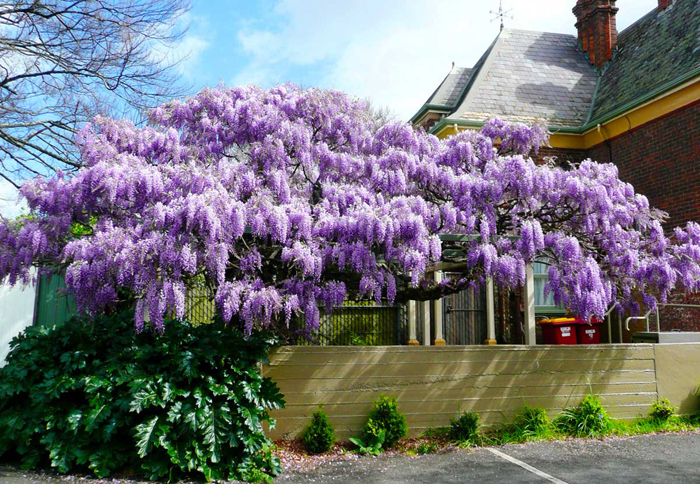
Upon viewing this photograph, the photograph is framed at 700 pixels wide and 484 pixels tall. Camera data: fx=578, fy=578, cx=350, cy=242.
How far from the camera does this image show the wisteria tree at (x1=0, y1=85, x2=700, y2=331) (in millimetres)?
5930

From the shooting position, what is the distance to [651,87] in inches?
473

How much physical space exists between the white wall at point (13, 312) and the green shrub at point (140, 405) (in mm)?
5561

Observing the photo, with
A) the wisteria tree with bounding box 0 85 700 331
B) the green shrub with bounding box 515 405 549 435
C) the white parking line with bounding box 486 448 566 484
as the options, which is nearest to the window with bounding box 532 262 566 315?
the wisteria tree with bounding box 0 85 700 331

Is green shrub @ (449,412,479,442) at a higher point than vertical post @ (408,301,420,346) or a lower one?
lower

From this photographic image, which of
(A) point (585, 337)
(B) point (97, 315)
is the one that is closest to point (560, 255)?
→ (A) point (585, 337)

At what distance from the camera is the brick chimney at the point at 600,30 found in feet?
51.5

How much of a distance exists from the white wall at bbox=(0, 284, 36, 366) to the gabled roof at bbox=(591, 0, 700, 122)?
41.5 ft

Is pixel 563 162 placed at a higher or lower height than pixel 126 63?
lower

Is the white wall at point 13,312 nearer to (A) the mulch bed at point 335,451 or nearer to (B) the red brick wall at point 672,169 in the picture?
(A) the mulch bed at point 335,451

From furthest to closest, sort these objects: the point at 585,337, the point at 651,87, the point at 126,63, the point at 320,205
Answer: the point at 126,63 → the point at 651,87 → the point at 585,337 → the point at 320,205

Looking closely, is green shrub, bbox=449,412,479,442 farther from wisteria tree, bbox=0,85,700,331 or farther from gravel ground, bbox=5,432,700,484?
wisteria tree, bbox=0,85,700,331

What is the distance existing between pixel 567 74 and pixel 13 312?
1430 centimetres

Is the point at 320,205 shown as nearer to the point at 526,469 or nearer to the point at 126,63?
the point at 526,469

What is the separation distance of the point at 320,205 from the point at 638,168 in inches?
332
